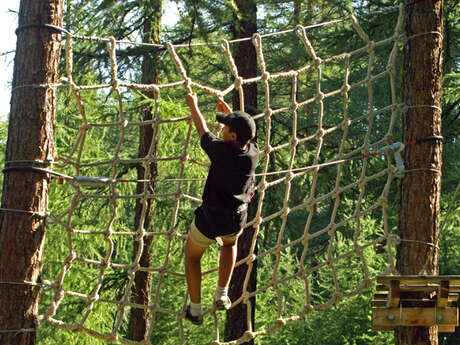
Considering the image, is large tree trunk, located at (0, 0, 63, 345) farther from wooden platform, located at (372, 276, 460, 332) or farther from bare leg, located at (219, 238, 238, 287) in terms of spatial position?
wooden platform, located at (372, 276, 460, 332)

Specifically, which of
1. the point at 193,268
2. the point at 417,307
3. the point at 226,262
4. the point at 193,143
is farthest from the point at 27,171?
the point at 193,143

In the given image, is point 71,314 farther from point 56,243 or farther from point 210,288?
point 210,288

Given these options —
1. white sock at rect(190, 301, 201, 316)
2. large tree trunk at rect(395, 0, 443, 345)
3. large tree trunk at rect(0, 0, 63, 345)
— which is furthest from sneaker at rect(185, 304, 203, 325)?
large tree trunk at rect(395, 0, 443, 345)

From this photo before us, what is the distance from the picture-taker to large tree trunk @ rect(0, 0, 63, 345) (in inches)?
118

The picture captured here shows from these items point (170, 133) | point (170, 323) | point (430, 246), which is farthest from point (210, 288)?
point (430, 246)

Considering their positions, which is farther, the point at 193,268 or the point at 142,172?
the point at 142,172

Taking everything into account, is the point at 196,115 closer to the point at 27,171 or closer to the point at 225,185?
the point at 225,185

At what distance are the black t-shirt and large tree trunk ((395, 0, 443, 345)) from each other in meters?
1.05

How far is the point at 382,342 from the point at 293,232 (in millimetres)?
2457

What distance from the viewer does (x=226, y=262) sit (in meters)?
3.32

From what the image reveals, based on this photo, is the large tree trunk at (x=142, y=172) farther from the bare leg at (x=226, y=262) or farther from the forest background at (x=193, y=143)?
the bare leg at (x=226, y=262)

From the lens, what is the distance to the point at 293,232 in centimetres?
769

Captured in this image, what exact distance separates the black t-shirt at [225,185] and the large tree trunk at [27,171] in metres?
0.75

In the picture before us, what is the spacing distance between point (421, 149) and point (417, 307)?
88cm
